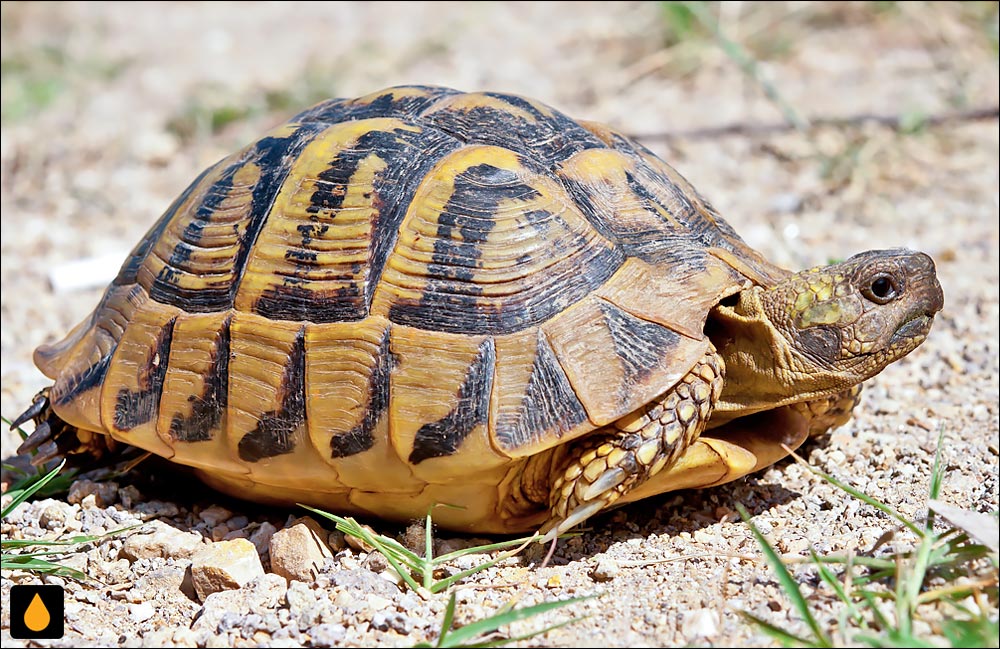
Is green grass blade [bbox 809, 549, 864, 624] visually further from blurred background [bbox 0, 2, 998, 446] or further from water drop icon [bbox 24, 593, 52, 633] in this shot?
blurred background [bbox 0, 2, 998, 446]

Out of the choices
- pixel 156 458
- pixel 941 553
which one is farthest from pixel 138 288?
pixel 941 553

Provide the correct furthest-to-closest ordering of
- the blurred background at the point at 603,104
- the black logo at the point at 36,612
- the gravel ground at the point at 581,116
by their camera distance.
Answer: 1. the blurred background at the point at 603,104
2. the gravel ground at the point at 581,116
3. the black logo at the point at 36,612

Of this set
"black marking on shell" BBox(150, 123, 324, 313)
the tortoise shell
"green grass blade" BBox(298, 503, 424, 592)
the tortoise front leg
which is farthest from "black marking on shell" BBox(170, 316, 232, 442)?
the tortoise front leg

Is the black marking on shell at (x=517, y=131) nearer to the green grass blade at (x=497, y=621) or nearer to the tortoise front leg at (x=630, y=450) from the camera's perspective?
the tortoise front leg at (x=630, y=450)

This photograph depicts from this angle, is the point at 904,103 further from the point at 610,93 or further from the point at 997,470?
the point at 997,470

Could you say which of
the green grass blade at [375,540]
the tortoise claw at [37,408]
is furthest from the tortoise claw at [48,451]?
the green grass blade at [375,540]

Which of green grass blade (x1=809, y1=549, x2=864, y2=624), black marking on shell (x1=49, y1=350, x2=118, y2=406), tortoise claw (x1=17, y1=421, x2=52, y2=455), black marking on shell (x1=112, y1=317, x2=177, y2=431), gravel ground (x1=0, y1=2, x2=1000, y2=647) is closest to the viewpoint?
green grass blade (x1=809, y1=549, x2=864, y2=624)

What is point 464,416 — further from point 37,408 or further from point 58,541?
point 37,408

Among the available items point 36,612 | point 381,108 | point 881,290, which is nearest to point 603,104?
point 381,108
